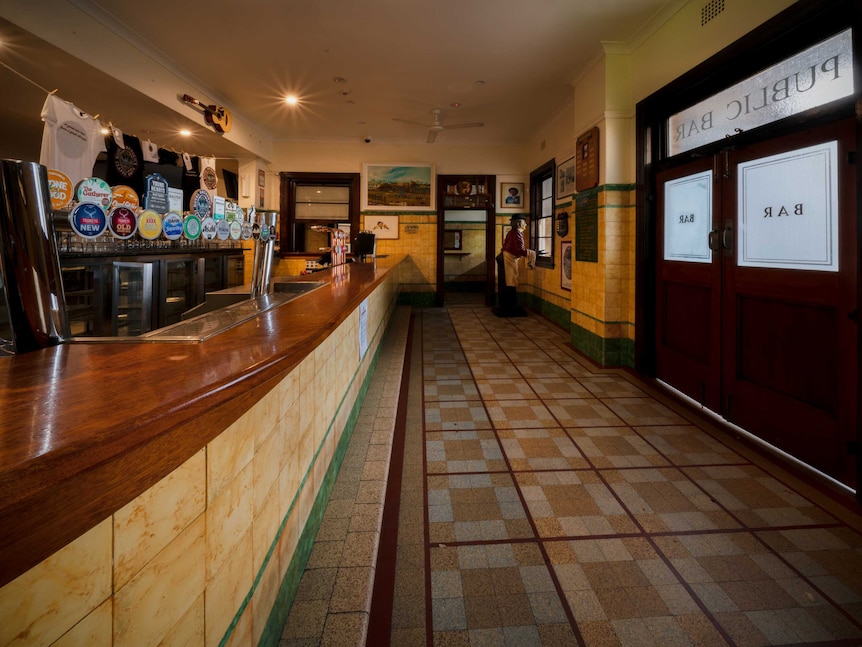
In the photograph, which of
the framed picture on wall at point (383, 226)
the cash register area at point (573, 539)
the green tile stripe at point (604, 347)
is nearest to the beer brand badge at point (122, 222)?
the cash register area at point (573, 539)

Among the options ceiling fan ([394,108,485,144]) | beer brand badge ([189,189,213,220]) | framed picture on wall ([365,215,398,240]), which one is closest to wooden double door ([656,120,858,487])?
beer brand badge ([189,189,213,220])

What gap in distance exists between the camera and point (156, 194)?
126 inches

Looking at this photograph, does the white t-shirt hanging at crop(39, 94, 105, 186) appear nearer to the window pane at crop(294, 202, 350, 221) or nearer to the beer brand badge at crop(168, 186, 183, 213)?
the beer brand badge at crop(168, 186, 183, 213)

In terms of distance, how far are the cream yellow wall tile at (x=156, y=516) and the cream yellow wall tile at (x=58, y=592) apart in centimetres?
3

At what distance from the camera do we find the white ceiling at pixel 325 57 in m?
4.27

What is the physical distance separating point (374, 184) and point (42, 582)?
9.51 m

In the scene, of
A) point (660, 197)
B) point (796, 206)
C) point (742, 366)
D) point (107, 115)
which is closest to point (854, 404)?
point (742, 366)

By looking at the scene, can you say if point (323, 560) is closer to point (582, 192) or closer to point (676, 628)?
point (676, 628)

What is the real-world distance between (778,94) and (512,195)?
6.75 meters

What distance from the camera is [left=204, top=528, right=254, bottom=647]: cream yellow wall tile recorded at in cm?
90

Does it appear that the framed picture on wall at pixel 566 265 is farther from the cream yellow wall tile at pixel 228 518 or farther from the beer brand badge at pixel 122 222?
the cream yellow wall tile at pixel 228 518

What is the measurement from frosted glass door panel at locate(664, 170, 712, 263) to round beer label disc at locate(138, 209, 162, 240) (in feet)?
12.5

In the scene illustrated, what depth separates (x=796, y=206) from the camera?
2.80 m

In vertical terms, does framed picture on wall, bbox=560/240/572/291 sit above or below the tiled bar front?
above
